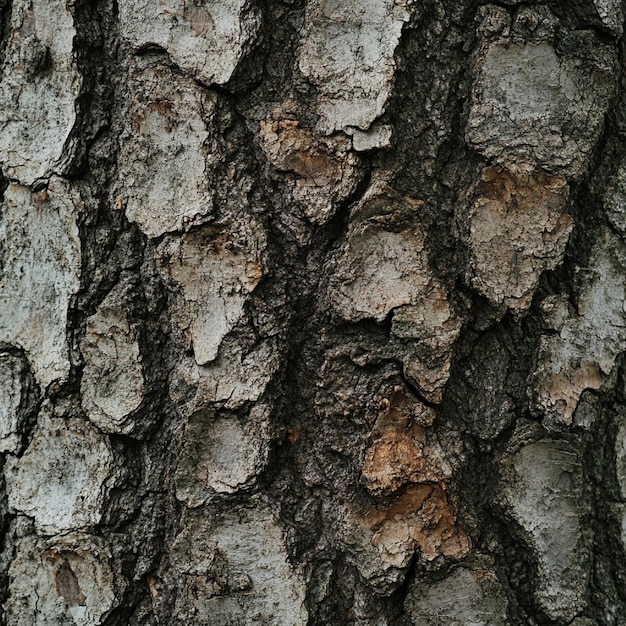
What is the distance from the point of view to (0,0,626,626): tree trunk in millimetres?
1062

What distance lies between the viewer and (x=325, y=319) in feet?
3.58

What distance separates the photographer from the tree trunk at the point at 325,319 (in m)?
1.06

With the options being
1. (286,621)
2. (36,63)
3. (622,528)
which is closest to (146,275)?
(36,63)

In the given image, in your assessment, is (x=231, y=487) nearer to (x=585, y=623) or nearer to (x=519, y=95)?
(x=585, y=623)

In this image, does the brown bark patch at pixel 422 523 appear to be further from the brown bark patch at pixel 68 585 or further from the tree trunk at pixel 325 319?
the brown bark patch at pixel 68 585

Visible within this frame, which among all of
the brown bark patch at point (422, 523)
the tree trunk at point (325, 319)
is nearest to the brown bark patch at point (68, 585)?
the tree trunk at point (325, 319)

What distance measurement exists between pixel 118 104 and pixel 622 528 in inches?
38.9

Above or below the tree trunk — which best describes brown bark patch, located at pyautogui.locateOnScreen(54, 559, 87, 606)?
below

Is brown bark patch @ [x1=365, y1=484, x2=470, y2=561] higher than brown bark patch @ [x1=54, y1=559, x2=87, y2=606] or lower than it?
higher

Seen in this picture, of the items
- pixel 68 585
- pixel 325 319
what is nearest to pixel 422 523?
pixel 325 319

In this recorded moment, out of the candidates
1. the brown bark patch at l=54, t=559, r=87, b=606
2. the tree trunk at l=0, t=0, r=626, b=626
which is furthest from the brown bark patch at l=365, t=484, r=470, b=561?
the brown bark patch at l=54, t=559, r=87, b=606

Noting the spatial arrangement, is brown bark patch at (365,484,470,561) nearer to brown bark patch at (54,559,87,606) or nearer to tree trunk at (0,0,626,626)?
tree trunk at (0,0,626,626)

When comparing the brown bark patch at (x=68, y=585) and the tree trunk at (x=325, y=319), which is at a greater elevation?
the tree trunk at (x=325, y=319)

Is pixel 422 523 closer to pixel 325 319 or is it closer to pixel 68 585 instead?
pixel 325 319
